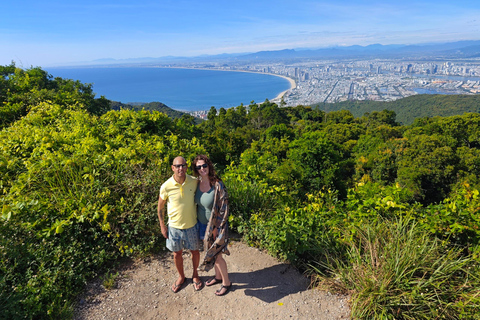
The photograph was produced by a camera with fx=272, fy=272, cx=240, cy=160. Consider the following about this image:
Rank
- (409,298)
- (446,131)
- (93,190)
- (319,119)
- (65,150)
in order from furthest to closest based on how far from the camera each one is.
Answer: (319,119) → (446,131) → (65,150) → (93,190) → (409,298)

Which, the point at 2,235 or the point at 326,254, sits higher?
the point at 2,235

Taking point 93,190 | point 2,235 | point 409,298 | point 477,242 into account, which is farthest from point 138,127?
point 477,242

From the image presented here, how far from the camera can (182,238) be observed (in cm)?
265

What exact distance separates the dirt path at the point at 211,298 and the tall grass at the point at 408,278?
28cm

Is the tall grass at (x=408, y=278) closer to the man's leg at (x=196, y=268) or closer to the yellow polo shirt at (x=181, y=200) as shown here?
the man's leg at (x=196, y=268)

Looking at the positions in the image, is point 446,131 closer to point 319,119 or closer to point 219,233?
point 319,119

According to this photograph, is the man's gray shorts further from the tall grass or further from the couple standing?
the tall grass

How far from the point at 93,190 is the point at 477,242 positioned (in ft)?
13.6

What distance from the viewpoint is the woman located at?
8.26 ft

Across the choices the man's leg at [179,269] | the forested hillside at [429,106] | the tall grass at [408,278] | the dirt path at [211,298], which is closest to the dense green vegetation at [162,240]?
the tall grass at [408,278]

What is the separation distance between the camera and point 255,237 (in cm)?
365

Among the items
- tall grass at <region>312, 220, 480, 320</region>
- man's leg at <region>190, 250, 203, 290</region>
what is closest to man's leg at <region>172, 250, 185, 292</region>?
man's leg at <region>190, 250, 203, 290</region>

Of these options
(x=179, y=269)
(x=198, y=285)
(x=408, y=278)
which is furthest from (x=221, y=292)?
(x=408, y=278)

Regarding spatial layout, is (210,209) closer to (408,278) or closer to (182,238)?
(182,238)
